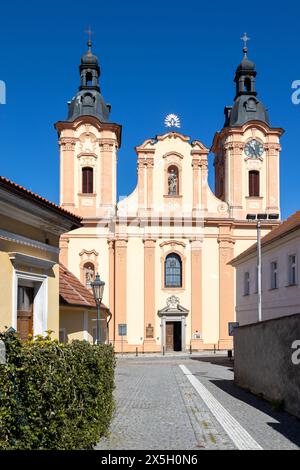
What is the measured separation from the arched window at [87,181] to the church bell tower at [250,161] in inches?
351

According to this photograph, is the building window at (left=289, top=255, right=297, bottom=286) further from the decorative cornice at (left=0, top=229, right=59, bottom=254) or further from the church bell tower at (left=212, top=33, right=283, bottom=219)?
the church bell tower at (left=212, top=33, right=283, bottom=219)

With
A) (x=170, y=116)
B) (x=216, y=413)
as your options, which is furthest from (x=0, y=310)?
(x=170, y=116)

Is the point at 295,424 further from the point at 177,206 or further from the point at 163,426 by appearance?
the point at 177,206

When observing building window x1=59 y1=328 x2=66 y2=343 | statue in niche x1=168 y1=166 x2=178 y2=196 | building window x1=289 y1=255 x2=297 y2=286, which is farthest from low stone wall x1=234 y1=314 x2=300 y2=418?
statue in niche x1=168 y1=166 x2=178 y2=196

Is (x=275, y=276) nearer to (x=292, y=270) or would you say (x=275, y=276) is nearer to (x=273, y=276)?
(x=273, y=276)

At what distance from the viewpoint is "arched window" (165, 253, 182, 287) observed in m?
41.8

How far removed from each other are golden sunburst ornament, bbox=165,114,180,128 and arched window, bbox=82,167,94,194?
6.05 metres

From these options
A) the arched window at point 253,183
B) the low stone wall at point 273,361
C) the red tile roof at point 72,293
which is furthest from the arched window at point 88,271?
the low stone wall at point 273,361

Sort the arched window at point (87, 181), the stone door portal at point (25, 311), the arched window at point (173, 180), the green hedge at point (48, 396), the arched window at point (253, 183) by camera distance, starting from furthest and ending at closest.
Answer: the arched window at point (253, 183), the arched window at point (173, 180), the arched window at point (87, 181), the stone door portal at point (25, 311), the green hedge at point (48, 396)

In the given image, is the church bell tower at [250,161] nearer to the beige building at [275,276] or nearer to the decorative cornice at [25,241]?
the beige building at [275,276]

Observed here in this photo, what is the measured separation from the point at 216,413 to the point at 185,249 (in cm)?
2891

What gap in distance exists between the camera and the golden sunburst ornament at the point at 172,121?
43.2 metres

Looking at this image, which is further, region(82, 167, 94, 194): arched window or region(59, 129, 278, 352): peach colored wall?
region(82, 167, 94, 194): arched window

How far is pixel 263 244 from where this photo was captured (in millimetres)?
28281
